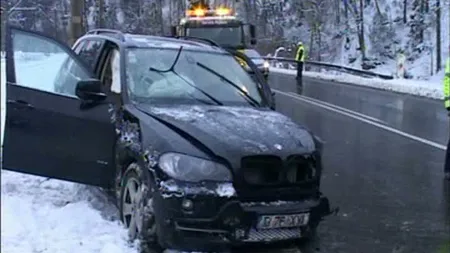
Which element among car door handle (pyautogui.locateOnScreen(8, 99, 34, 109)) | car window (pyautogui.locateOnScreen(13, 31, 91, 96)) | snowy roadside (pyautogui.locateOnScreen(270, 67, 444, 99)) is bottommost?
snowy roadside (pyautogui.locateOnScreen(270, 67, 444, 99))

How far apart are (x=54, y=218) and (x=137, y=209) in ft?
3.30

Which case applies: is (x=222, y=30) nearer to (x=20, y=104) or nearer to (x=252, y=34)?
(x=252, y=34)

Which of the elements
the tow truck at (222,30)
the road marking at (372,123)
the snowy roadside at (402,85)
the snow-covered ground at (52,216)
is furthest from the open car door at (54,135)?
the snowy roadside at (402,85)

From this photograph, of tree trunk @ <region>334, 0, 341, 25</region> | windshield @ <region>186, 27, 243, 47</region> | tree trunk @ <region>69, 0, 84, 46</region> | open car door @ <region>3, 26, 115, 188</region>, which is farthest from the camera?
tree trunk @ <region>334, 0, 341, 25</region>

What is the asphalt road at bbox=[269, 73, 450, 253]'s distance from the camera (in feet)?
18.8

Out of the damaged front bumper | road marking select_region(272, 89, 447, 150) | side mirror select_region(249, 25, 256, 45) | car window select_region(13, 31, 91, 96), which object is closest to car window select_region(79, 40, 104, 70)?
car window select_region(13, 31, 91, 96)

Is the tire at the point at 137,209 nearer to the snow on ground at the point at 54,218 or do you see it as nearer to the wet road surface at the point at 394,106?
the snow on ground at the point at 54,218

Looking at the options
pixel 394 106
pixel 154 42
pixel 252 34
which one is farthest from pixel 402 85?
pixel 154 42

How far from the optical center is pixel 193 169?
4773 millimetres

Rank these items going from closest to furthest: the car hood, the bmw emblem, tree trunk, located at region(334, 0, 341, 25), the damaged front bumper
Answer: the damaged front bumper
the car hood
the bmw emblem
tree trunk, located at region(334, 0, 341, 25)

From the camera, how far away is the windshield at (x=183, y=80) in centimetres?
589

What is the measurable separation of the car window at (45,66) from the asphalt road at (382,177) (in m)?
2.69

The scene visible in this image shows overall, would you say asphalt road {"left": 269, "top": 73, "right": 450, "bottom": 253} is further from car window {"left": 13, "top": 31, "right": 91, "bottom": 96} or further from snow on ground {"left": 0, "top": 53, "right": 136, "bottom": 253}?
car window {"left": 13, "top": 31, "right": 91, "bottom": 96}

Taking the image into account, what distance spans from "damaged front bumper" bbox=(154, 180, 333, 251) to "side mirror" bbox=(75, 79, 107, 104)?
1.36 meters
